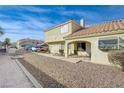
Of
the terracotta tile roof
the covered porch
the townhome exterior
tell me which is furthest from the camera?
the townhome exterior

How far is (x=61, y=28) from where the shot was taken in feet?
78.1

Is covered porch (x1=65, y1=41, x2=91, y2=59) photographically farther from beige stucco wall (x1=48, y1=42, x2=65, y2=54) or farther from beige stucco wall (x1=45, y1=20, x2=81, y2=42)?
beige stucco wall (x1=48, y1=42, x2=65, y2=54)

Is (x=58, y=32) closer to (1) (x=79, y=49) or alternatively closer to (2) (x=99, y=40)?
(1) (x=79, y=49)

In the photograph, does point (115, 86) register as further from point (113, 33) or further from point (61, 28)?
point (61, 28)

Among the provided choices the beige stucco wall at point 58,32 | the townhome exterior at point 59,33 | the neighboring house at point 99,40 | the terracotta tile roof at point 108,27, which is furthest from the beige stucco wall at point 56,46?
the terracotta tile roof at point 108,27

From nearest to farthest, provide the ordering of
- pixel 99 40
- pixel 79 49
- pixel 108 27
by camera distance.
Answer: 1. pixel 99 40
2. pixel 108 27
3. pixel 79 49

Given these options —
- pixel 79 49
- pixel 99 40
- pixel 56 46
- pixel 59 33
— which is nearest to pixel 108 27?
pixel 99 40

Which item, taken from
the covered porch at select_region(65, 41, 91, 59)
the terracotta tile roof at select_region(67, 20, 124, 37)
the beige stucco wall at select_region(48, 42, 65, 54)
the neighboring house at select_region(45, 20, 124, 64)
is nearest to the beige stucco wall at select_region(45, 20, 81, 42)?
the neighboring house at select_region(45, 20, 124, 64)

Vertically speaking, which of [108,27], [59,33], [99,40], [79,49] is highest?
[59,33]

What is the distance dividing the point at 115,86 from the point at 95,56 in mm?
6726

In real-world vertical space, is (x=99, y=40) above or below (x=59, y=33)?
below

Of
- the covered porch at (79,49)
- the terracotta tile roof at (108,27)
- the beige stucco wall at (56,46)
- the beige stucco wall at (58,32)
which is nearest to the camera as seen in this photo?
the terracotta tile roof at (108,27)

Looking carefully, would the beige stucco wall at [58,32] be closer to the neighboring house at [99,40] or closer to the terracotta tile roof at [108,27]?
the neighboring house at [99,40]
